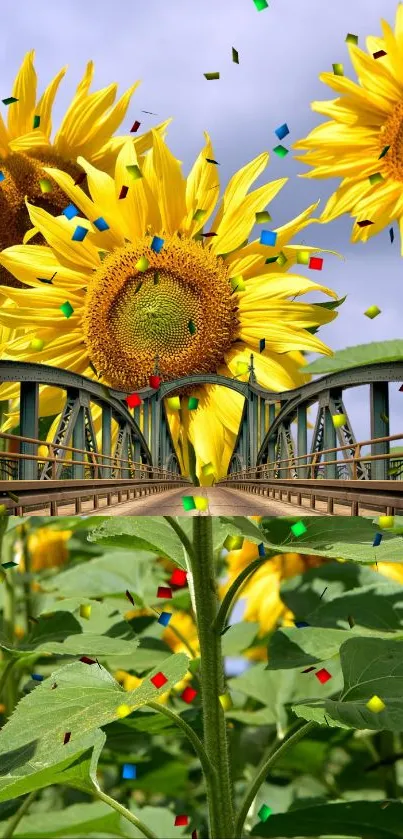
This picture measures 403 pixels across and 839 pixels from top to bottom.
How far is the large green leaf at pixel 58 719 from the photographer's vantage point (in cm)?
67

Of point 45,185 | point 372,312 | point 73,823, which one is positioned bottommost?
point 73,823

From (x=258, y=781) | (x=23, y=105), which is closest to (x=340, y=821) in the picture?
(x=258, y=781)

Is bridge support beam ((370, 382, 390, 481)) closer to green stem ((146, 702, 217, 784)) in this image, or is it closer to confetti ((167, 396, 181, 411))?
confetti ((167, 396, 181, 411))

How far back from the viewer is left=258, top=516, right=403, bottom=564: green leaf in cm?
71

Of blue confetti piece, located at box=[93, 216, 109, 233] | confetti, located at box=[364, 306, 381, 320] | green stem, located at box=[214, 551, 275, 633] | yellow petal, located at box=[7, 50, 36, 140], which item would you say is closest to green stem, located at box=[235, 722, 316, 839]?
green stem, located at box=[214, 551, 275, 633]

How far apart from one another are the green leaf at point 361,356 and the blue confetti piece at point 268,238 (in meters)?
0.13

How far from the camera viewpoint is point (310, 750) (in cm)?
122

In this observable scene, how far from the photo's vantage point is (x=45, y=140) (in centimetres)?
79

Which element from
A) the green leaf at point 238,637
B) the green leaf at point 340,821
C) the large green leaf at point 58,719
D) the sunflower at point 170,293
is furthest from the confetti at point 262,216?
the green leaf at point 238,637

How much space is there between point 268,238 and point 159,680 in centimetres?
34

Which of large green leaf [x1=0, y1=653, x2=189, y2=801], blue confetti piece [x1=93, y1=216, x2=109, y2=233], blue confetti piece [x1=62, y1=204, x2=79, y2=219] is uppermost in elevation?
blue confetti piece [x1=62, y1=204, x2=79, y2=219]

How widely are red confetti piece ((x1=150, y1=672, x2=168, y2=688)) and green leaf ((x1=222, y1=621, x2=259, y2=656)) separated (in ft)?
1.95

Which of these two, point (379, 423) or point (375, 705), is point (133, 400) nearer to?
point (379, 423)

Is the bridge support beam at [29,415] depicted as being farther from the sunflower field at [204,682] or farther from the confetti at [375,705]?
the confetti at [375,705]
